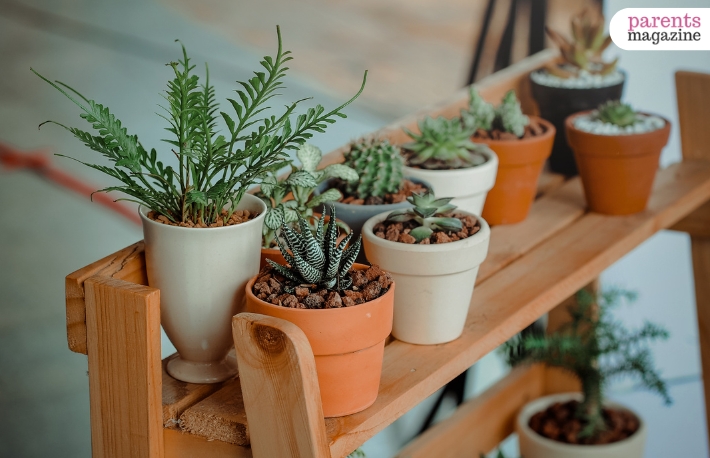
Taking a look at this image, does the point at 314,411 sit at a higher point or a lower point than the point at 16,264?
higher

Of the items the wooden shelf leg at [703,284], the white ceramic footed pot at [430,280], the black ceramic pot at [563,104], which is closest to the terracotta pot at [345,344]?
the white ceramic footed pot at [430,280]

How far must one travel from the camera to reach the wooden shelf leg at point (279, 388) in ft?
2.14

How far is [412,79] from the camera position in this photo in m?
1.89

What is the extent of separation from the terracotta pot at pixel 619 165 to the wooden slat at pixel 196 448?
765 mm

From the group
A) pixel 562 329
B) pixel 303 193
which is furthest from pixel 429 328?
pixel 562 329

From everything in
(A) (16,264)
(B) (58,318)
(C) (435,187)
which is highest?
(C) (435,187)

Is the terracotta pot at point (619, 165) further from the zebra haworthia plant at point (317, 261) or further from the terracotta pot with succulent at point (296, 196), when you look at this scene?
the zebra haworthia plant at point (317, 261)

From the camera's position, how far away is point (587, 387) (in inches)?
67.3

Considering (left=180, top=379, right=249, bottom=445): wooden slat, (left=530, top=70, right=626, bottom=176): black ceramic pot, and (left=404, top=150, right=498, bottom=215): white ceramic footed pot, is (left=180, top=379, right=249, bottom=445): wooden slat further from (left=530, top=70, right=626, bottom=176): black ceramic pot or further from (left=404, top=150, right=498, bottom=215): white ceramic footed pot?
(left=530, top=70, right=626, bottom=176): black ceramic pot

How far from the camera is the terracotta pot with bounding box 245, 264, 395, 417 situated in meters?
0.69

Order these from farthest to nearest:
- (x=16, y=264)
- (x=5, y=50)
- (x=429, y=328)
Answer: (x=16, y=264)
(x=5, y=50)
(x=429, y=328)

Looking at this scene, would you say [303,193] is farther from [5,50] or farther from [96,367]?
[5,50]

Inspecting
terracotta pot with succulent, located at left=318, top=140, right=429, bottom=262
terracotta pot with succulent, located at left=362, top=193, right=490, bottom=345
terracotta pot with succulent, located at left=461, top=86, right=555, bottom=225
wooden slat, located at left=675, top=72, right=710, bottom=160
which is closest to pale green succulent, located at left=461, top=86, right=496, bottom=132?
terracotta pot with succulent, located at left=461, top=86, right=555, bottom=225

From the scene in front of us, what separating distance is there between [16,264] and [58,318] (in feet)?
0.49
